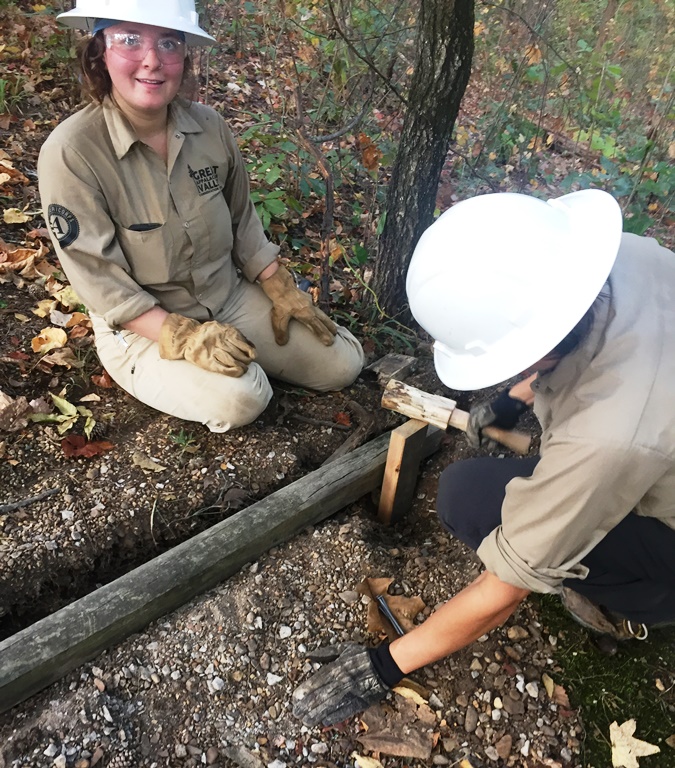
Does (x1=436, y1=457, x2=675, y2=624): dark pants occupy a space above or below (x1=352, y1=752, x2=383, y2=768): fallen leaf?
above

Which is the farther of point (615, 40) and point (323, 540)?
point (615, 40)

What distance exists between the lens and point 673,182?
12.4 ft

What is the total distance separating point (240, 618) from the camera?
1975mm

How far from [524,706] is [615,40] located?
241 inches

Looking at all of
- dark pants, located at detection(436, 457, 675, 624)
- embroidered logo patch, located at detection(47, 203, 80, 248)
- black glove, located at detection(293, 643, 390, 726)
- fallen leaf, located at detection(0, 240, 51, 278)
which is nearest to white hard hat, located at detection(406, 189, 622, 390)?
dark pants, located at detection(436, 457, 675, 624)

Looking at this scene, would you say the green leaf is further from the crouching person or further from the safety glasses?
the crouching person

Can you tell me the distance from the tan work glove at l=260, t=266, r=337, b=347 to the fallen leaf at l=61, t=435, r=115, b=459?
89cm

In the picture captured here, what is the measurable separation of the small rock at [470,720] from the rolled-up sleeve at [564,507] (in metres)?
0.68

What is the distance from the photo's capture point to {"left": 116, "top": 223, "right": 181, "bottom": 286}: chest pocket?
2311mm

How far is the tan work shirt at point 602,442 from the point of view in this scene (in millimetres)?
1226

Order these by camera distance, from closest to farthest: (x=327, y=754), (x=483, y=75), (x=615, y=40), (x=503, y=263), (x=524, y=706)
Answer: (x=503, y=263)
(x=327, y=754)
(x=524, y=706)
(x=483, y=75)
(x=615, y=40)

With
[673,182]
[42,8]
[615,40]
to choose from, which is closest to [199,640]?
[673,182]

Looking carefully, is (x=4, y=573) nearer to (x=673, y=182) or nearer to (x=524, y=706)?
(x=524, y=706)

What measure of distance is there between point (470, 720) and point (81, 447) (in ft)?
5.59
